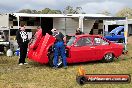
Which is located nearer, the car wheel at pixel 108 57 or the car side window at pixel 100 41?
the car side window at pixel 100 41

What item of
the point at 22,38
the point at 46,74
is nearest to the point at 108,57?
the point at 22,38

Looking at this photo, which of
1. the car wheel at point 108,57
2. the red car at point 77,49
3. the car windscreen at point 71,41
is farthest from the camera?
the car wheel at point 108,57

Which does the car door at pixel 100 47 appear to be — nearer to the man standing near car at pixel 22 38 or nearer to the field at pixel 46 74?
the field at pixel 46 74

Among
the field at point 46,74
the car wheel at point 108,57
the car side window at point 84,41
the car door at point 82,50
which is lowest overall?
the field at point 46,74

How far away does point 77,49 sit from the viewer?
44.2 ft

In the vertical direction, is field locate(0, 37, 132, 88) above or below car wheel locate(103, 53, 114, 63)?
below

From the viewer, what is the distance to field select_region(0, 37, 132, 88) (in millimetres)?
9430

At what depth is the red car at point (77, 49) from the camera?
1287cm

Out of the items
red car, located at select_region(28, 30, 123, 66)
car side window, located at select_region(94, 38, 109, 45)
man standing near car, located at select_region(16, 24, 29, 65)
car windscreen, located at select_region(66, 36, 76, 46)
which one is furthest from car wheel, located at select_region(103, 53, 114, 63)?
man standing near car, located at select_region(16, 24, 29, 65)

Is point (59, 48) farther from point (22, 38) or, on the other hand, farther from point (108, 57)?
point (108, 57)

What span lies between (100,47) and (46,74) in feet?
11.8

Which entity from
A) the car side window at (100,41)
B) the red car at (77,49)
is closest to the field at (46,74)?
the red car at (77,49)

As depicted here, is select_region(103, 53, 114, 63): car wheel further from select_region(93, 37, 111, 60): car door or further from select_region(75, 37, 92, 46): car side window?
select_region(75, 37, 92, 46): car side window

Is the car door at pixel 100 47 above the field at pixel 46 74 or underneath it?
above
